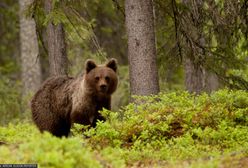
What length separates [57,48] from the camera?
47.1ft

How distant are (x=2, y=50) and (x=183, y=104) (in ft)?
61.7

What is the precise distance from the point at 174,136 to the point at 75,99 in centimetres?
269

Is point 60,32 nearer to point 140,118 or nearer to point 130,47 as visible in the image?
point 130,47

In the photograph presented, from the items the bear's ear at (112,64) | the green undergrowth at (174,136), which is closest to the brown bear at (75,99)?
the bear's ear at (112,64)

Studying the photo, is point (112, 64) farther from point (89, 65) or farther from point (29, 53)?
point (29, 53)

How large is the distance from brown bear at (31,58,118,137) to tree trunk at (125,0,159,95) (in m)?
0.45

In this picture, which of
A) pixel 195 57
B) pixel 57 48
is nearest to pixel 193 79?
pixel 195 57

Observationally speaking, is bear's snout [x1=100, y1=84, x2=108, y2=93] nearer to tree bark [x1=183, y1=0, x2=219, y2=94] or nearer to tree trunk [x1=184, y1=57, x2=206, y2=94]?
tree bark [x1=183, y1=0, x2=219, y2=94]

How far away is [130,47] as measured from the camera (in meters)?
12.2

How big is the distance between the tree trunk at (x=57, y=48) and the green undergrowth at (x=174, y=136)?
3.14m

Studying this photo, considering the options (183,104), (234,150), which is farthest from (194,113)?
(234,150)

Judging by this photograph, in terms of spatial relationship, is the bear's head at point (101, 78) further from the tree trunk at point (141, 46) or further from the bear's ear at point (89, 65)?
the tree trunk at point (141, 46)

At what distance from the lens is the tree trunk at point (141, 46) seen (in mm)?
12125

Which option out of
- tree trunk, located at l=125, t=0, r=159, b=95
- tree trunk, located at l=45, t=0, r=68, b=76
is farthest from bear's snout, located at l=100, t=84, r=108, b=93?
tree trunk, located at l=45, t=0, r=68, b=76
